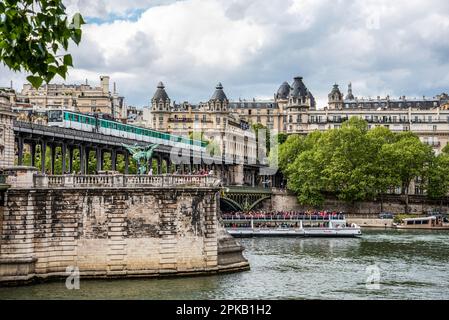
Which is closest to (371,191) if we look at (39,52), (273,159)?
(273,159)

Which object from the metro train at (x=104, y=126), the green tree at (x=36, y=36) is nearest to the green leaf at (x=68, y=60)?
the green tree at (x=36, y=36)

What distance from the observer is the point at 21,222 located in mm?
41312

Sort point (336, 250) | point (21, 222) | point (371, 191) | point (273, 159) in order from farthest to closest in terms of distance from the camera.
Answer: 1. point (273, 159)
2. point (371, 191)
3. point (336, 250)
4. point (21, 222)

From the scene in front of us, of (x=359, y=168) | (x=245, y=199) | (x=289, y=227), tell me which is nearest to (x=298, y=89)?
(x=359, y=168)

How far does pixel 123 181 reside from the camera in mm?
44031

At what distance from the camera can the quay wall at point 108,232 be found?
4128 centimetres

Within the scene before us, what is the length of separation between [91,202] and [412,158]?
7993 centimetres

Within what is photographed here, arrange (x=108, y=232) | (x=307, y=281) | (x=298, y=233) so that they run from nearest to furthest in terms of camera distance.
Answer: (x=108, y=232)
(x=307, y=281)
(x=298, y=233)

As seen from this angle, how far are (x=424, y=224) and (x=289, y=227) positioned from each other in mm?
22926

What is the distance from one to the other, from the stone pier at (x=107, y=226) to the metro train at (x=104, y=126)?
36935mm

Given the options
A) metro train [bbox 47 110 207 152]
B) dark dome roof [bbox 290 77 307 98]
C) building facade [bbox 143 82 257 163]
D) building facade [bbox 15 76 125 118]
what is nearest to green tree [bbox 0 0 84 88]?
metro train [bbox 47 110 207 152]

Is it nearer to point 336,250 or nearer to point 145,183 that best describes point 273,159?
point 336,250

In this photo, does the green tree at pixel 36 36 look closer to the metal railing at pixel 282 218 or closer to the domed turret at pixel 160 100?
the metal railing at pixel 282 218

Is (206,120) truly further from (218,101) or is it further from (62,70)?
(62,70)
